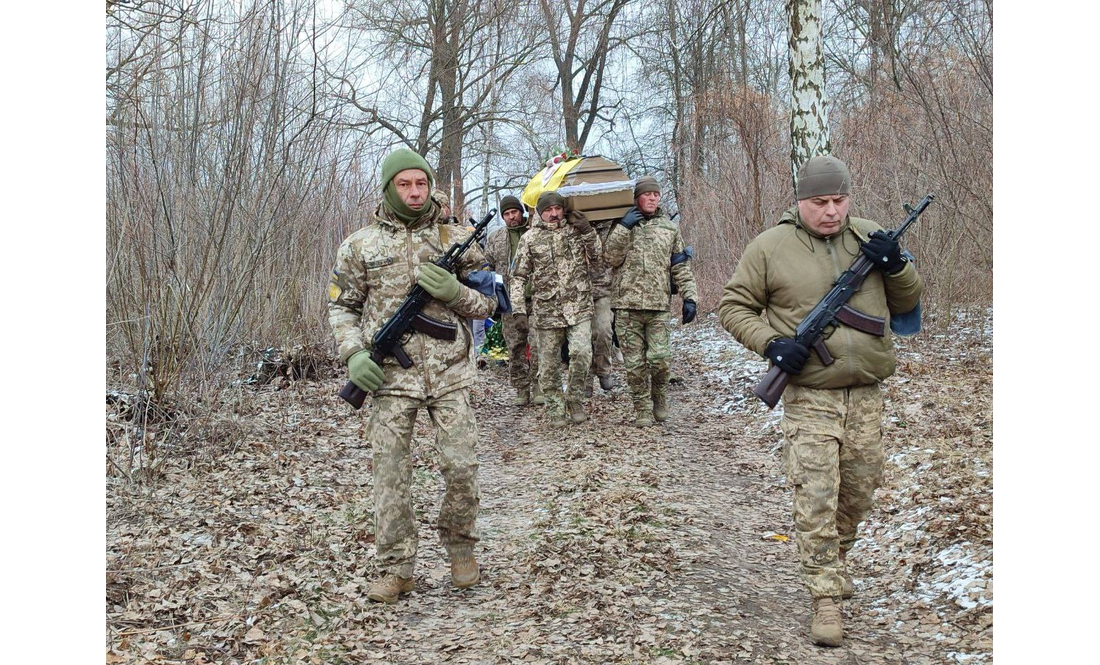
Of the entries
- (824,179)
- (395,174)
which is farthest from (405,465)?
(824,179)

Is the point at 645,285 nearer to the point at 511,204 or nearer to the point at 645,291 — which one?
the point at 645,291

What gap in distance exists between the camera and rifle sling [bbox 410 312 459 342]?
4609 millimetres

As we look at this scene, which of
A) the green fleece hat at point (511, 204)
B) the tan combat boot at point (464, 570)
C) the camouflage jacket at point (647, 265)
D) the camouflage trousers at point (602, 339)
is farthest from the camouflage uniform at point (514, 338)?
the tan combat boot at point (464, 570)

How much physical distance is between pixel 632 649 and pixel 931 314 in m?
8.91

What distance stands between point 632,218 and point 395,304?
464 cm

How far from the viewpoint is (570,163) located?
10.3 metres

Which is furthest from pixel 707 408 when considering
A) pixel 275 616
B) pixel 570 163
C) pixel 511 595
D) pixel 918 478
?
pixel 275 616

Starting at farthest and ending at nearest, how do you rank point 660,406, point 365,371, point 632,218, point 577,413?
1. point 660,406
2. point 577,413
3. point 632,218
4. point 365,371

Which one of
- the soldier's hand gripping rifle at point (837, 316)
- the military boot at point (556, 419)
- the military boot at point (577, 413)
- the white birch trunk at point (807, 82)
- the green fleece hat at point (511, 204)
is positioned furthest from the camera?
the green fleece hat at point (511, 204)

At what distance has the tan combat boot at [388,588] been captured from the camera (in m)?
4.56

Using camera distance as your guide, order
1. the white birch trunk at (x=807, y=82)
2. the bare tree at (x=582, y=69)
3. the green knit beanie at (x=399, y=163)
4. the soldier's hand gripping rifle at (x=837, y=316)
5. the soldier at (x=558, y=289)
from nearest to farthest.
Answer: the soldier's hand gripping rifle at (x=837, y=316) < the green knit beanie at (x=399, y=163) < the white birch trunk at (x=807, y=82) < the soldier at (x=558, y=289) < the bare tree at (x=582, y=69)

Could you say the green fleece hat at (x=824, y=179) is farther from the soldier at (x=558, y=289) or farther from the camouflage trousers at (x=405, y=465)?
the soldier at (x=558, y=289)

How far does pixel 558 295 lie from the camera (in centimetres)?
890

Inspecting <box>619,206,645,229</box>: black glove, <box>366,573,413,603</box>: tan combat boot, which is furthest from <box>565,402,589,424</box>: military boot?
<box>366,573,413,603</box>: tan combat boot
